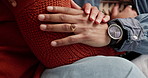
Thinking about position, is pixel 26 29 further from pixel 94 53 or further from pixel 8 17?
pixel 94 53

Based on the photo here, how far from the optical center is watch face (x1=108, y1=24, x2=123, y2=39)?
2.38ft

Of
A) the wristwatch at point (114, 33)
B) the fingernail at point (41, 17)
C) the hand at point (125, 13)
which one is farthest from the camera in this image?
the hand at point (125, 13)

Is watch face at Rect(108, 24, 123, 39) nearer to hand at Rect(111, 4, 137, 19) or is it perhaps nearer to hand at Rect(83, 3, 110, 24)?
hand at Rect(83, 3, 110, 24)

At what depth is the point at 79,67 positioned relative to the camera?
64cm

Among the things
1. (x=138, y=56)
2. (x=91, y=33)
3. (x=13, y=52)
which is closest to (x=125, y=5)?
(x=138, y=56)

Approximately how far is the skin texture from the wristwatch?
0.02 m

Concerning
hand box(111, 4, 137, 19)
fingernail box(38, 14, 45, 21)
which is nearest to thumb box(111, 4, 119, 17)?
hand box(111, 4, 137, 19)

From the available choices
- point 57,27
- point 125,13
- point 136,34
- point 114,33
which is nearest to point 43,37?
point 57,27

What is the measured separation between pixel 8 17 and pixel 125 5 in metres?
0.63

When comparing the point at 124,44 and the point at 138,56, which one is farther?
the point at 138,56

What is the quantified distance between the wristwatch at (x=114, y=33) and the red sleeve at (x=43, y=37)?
9 cm

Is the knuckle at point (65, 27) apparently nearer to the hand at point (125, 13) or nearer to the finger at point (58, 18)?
the finger at point (58, 18)

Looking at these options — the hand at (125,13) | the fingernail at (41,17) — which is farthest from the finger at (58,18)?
the hand at (125,13)

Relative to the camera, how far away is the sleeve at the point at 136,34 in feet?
2.42
